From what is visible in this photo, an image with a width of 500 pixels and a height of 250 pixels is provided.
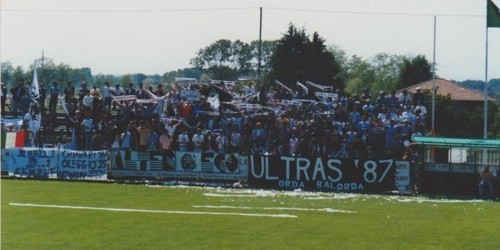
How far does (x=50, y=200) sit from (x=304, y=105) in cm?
1715

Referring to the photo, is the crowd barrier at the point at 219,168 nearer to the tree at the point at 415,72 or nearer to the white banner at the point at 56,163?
the white banner at the point at 56,163

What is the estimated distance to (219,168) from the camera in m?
35.6

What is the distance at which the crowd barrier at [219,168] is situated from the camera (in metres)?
34.0

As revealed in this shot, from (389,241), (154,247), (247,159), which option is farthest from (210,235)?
(247,159)

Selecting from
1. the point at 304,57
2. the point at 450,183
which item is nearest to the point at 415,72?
the point at 304,57

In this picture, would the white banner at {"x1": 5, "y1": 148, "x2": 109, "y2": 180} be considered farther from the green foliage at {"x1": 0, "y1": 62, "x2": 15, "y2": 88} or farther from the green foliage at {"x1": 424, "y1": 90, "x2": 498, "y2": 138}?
the green foliage at {"x1": 424, "y1": 90, "x2": 498, "y2": 138}

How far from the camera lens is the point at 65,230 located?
19766 millimetres

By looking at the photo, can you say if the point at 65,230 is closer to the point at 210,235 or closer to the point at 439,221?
the point at 210,235

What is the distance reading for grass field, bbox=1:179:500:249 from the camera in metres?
18.6

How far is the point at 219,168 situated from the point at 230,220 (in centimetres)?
1277

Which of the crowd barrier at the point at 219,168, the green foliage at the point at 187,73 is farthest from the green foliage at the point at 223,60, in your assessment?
the crowd barrier at the point at 219,168

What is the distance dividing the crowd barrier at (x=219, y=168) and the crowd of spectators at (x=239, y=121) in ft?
2.32

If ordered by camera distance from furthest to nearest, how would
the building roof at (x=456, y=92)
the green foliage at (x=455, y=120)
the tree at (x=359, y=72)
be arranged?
the tree at (x=359, y=72) → the building roof at (x=456, y=92) → the green foliage at (x=455, y=120)

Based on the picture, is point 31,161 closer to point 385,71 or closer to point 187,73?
point 187,73
